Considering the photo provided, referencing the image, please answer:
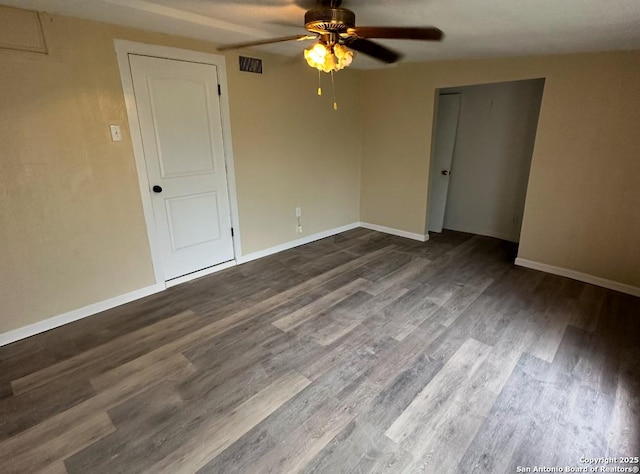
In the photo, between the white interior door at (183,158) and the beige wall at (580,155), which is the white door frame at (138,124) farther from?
the beige wall at (580,155)

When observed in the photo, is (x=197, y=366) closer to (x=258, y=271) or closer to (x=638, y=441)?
(x=258, y=271)

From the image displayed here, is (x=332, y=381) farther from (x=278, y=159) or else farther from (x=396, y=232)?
(x=396, y=232)

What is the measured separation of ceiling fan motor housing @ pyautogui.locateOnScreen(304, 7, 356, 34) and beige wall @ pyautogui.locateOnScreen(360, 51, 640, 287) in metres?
2.35

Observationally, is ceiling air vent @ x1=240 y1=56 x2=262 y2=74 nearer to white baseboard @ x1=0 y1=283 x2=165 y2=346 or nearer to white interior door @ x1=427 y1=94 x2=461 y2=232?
white baseboard @ x1=0 y1=283 x2=165 y2=346

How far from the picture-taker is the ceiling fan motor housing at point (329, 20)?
5.69 feet

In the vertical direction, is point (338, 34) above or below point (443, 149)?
above

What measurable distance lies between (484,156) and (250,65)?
3289 mm

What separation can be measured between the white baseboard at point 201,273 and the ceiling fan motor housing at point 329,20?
2516 millimetres

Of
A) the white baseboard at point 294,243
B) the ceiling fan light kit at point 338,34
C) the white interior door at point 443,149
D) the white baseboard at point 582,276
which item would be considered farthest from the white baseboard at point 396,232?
the ceiling fan light kit at point 338,34

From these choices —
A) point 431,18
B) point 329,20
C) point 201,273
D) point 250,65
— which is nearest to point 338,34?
point 329,20

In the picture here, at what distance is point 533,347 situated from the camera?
2266mm

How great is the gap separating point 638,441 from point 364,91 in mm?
4374

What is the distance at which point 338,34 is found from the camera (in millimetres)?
1884

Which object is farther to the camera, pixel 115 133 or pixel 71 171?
pixel 115 133
